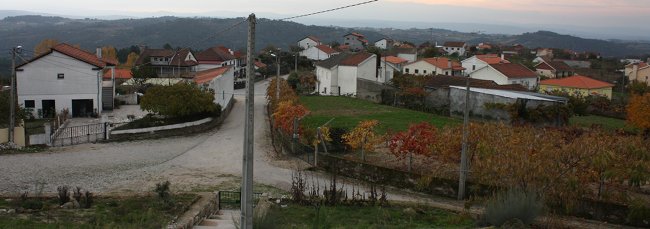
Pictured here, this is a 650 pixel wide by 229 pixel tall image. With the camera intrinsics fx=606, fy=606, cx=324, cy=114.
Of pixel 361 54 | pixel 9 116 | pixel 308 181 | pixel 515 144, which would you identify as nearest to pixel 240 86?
pixel 361 54

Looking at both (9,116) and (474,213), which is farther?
(9,116)

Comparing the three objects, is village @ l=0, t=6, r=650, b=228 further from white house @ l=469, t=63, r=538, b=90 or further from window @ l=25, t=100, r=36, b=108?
white house @ l=469, t=63, r=538, b=90

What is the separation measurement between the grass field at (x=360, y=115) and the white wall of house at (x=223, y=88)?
18.2ft

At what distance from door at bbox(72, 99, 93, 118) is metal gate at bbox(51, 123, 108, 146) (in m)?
5.92

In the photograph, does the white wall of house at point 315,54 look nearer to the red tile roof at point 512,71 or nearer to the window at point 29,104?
the red tile roof at point 512,71

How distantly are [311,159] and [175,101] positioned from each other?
1020cm

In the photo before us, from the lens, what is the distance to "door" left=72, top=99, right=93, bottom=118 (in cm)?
3503

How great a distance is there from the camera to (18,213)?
14.0 metres

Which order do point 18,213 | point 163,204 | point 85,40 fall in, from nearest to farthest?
point 18,213
point 163,204
point 85,40

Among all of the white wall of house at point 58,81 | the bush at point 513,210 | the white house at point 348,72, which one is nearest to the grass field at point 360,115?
the white house at point 348,72

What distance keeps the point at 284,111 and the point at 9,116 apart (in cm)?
1196

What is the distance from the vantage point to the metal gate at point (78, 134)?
26.9m

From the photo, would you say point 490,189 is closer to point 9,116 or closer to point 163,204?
point 163,204

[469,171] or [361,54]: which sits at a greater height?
[361,54]
